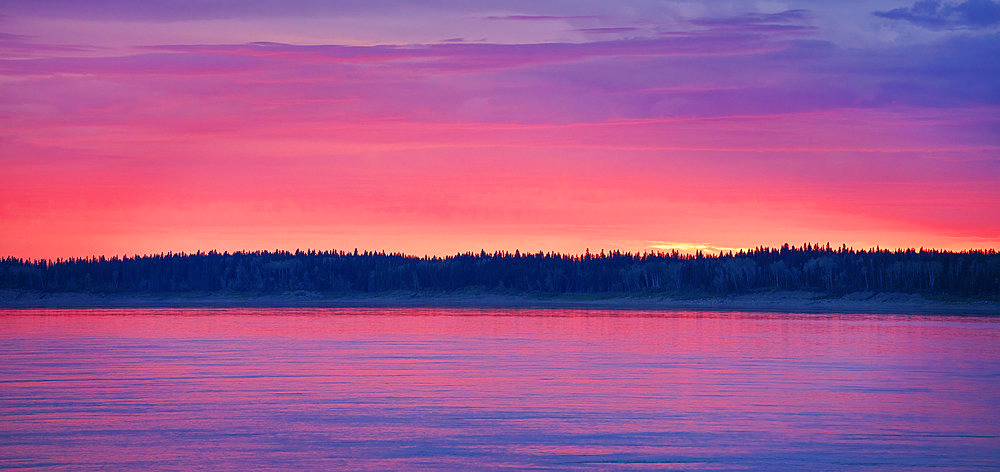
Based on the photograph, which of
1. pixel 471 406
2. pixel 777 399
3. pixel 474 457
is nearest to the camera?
pixel 474 457

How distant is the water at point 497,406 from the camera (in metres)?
21.7

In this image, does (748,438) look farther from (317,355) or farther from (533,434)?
(317,355)

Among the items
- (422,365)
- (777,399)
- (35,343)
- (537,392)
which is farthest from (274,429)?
(35,343)

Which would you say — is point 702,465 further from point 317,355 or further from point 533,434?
point 317,355

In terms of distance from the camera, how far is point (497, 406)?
29.0m

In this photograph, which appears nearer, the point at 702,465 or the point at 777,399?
the point at 702,465

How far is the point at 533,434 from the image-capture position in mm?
24438

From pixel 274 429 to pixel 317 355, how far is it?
21477 millimetres

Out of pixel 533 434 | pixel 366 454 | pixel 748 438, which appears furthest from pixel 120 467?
pixel 748 438

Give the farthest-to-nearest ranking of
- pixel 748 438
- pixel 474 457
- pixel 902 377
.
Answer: pixel 902 377 < pixel 748 438 < pixel 474 457

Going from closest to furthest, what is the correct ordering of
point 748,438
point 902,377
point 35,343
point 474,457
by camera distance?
1. point 474,457
2. point 748,438
3. point 902,377
4. point 35,343

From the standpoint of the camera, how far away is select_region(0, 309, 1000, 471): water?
21703 millimetres

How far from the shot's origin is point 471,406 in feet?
94.8

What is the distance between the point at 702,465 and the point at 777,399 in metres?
10.6
